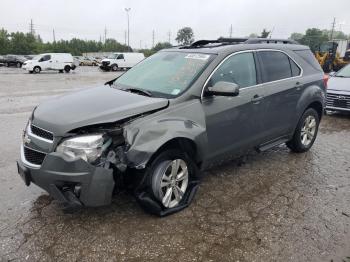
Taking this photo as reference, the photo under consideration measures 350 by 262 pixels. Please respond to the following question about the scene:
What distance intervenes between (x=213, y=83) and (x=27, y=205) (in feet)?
8.30

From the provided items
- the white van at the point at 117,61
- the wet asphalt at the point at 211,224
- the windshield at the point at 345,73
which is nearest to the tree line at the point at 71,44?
the white van at the point at 117,61

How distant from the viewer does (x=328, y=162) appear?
5457mm

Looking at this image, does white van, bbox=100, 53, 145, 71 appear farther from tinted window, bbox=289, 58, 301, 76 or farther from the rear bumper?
the rear bumper

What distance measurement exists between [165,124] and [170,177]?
1.93 ft

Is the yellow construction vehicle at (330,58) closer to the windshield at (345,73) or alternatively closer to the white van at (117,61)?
the windshield at (345,73)

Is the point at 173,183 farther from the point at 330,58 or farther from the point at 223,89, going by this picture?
the point at 330,58

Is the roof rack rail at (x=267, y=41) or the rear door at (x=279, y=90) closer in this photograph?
the rear door at (x=279, y=90)

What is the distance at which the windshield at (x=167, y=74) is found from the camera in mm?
3996

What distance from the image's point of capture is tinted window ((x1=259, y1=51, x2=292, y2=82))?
4.80m

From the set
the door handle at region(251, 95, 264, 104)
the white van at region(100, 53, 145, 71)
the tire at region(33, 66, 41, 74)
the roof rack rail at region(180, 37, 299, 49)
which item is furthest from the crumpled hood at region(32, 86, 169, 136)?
the white van at region(100, 53, 145, 71)

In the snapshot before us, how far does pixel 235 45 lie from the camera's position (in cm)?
449

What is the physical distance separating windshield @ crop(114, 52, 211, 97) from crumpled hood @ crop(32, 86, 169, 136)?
0.32m

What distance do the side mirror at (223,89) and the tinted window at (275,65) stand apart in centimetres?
111

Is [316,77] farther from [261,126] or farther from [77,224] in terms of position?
[77,224]
